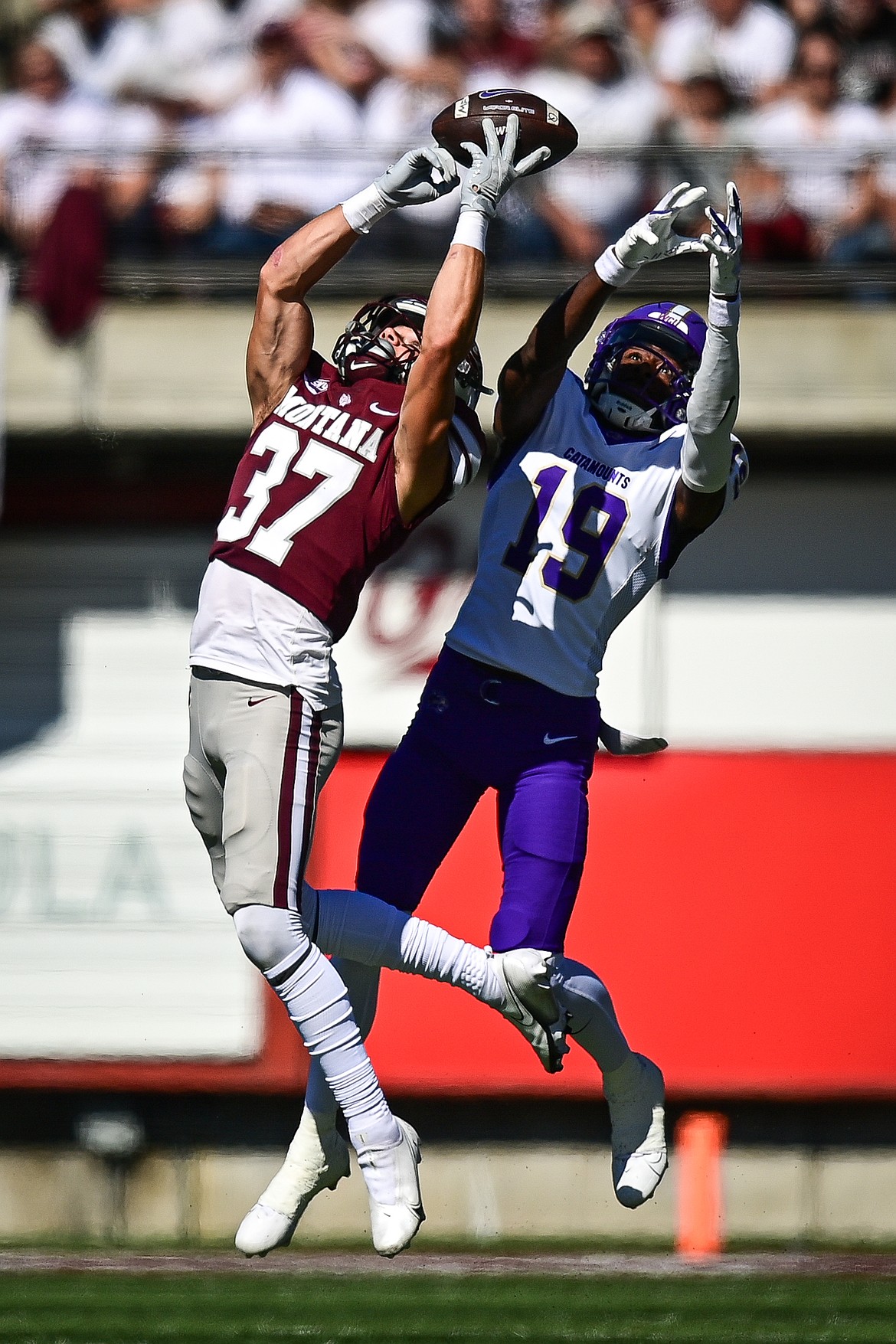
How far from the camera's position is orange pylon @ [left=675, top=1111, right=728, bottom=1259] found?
823cm

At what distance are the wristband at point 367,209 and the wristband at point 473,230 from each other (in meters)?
0.29

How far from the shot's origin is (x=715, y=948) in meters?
9.78

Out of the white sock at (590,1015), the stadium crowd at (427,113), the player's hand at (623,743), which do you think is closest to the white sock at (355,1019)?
the white sock at (590,1015)

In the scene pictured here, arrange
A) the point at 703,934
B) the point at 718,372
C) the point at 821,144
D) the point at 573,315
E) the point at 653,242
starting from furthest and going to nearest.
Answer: the point at 703,934 < the point at 821,144 < the point at 573,315 < the point at 653,242 < the point at 718,372

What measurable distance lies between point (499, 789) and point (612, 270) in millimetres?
1434

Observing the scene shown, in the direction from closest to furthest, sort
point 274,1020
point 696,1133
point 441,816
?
1. point 441,816
2. point 696,1133
3. point 274,1020

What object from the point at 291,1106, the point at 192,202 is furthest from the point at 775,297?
the point at 291,1106

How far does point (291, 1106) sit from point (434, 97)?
5.22 meters

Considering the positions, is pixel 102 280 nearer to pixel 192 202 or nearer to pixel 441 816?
pixel 192 202

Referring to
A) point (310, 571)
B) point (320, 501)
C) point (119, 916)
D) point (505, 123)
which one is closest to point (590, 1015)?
point (310, 571)

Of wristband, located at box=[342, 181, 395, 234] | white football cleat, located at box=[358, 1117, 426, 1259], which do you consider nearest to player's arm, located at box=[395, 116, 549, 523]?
wristband, located at box=[342, 181, 395, 234]

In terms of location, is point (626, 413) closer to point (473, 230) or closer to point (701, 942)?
point (473, 230)

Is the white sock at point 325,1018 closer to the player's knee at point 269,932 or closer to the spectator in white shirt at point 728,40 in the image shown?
the player's knee at point 269,932

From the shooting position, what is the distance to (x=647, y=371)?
530cm
